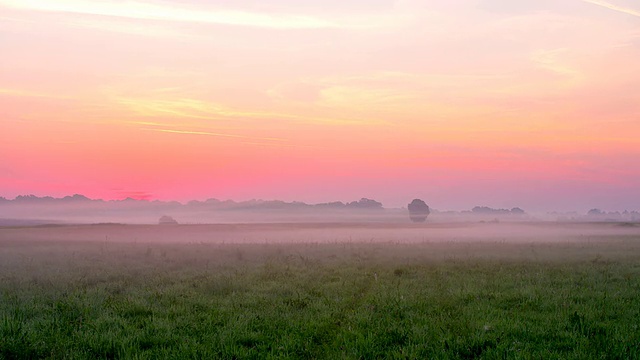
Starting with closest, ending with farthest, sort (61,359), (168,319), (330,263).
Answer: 1. (61,359)
2. (168,319)
3. (330,263)

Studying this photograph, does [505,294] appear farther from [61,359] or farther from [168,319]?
[61,359]

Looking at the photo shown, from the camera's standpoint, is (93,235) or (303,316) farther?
(93,235)

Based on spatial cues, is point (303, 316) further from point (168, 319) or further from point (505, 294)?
point (505, 294)

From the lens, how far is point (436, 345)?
10016 mm

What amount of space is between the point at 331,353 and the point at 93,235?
5473cm

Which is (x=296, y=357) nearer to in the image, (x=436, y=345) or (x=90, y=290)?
Result: (x=436, y=345)

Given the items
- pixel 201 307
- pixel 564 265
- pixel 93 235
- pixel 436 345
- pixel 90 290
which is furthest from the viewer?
pixel 93 235

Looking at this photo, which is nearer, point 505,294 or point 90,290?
point 505,294

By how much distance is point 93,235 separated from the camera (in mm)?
56125

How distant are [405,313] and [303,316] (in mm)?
2884

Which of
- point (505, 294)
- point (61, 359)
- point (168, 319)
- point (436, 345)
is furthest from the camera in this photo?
point (505, 294)

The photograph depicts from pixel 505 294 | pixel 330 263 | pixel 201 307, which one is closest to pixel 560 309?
pixel 505 294

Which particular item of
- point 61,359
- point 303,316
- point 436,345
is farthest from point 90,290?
point 436,345

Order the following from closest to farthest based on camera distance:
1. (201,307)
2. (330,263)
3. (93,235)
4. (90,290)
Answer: (201,307), (90,290), (330,263), (93,235)
